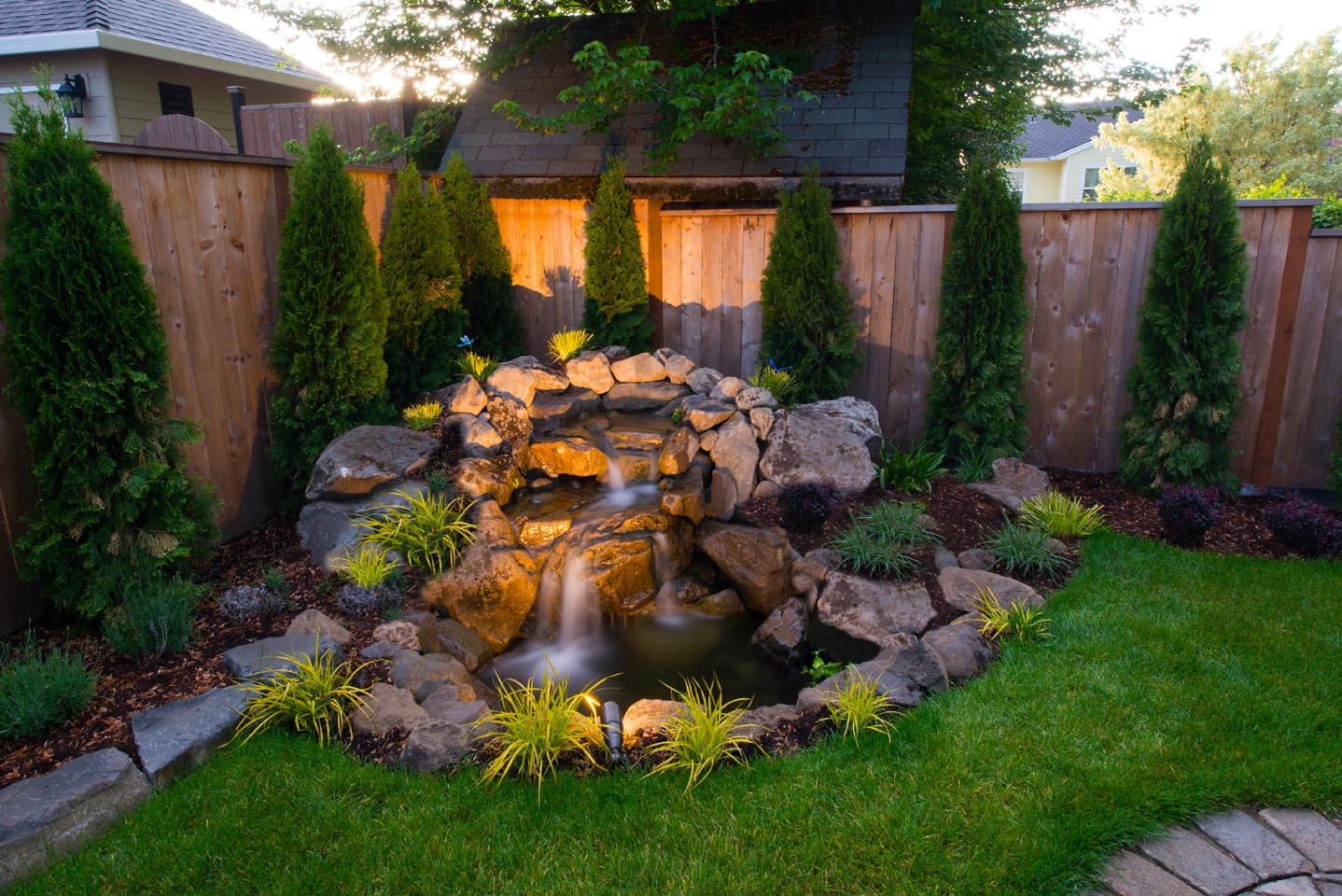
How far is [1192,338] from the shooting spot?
6.21 meters

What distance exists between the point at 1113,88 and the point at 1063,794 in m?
10.8

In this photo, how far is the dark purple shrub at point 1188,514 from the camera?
5.55 metres

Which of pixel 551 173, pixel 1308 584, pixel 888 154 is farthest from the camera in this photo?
pixel 551 173

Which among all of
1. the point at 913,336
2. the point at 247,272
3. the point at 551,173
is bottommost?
the point at 913,336

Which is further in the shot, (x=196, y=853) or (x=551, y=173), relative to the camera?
(x=551, y=173)

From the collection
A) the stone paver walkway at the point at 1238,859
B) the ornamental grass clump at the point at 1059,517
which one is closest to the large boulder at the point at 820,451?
the ornamental grass clump at the point at 1059,517

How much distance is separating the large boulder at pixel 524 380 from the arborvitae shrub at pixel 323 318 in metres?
1.04

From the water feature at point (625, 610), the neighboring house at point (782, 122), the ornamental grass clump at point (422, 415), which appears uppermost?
the neighboring house at point (782, 122)

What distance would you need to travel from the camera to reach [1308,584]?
500 cm

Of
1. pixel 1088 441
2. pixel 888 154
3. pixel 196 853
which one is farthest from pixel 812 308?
pixel 196 853

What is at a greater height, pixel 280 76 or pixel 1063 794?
pixel 280 76

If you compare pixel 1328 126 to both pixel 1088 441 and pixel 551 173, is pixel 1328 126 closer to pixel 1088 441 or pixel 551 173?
pixel 1088 441

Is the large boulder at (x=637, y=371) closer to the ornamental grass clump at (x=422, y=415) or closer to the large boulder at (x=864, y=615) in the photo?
the ornamental grass clump at (x=422, y=415)

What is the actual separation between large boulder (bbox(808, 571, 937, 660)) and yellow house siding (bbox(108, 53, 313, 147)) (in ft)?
39.6
